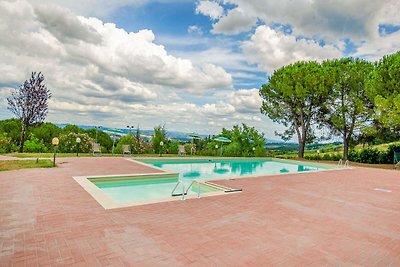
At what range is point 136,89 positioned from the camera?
20.5 meters

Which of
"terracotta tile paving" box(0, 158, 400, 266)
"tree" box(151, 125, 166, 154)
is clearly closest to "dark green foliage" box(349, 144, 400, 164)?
"tree" box(151, 125, 166, 154)

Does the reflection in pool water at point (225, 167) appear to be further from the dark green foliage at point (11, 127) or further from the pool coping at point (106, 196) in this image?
the dark green foliage at point (11, 127)

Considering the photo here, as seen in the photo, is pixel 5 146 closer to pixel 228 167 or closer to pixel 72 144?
pixel 72 144

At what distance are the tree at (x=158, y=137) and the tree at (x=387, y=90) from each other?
14039 millimetres

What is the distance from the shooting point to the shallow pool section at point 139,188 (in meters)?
7.45

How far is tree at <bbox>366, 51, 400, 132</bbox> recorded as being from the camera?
1576 cm

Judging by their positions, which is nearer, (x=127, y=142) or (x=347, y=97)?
(x=127, y=142)

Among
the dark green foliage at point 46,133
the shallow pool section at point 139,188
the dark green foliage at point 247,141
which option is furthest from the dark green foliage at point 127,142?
the shallow pool section at point 139,188

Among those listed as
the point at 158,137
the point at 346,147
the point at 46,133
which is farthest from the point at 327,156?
the point at 46,133

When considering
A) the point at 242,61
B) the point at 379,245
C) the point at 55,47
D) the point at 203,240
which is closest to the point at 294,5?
the point at 242,61

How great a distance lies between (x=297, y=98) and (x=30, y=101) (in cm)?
1985

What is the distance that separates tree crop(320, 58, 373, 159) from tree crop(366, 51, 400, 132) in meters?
1.86

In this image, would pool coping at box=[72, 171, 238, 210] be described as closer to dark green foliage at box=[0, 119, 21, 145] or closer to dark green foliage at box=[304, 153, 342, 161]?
dark green foliage at box=[0, 119, 21, 145]

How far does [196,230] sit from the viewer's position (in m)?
4.12
